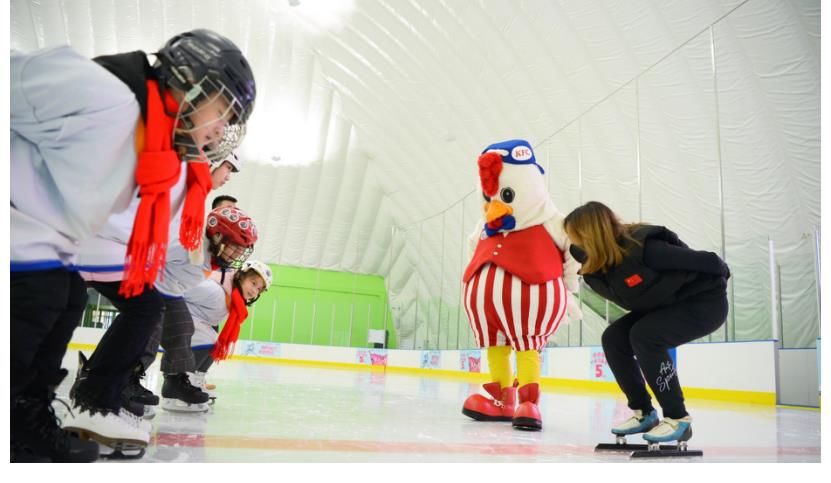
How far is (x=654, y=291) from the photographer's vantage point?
6.88 ft

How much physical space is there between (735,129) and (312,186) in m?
11.0

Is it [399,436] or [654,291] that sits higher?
[654,291]

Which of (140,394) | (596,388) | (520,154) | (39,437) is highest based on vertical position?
(520,154)

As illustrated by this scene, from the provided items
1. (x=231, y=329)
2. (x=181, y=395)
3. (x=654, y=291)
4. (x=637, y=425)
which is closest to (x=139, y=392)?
(x=181, y=395)

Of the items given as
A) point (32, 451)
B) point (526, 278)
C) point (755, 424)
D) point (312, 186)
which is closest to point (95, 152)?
point (32, 451)

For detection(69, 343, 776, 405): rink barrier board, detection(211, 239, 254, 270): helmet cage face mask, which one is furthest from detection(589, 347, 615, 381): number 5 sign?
detection(211, 239, 254, 270): helmet cage face mask

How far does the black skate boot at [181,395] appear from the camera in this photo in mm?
2586

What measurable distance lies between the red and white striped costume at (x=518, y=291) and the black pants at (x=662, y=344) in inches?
23.3

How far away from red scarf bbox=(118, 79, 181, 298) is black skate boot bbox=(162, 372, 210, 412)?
4.79ft

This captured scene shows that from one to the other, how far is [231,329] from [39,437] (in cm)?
146

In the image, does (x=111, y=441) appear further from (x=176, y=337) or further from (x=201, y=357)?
(x=201, y=357)

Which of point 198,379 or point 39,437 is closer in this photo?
point 39,437

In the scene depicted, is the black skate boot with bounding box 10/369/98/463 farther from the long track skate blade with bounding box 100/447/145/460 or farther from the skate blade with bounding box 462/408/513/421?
the skate blade with bounding box 462/408/513/421

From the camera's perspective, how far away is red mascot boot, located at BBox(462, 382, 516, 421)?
2.85 meters
